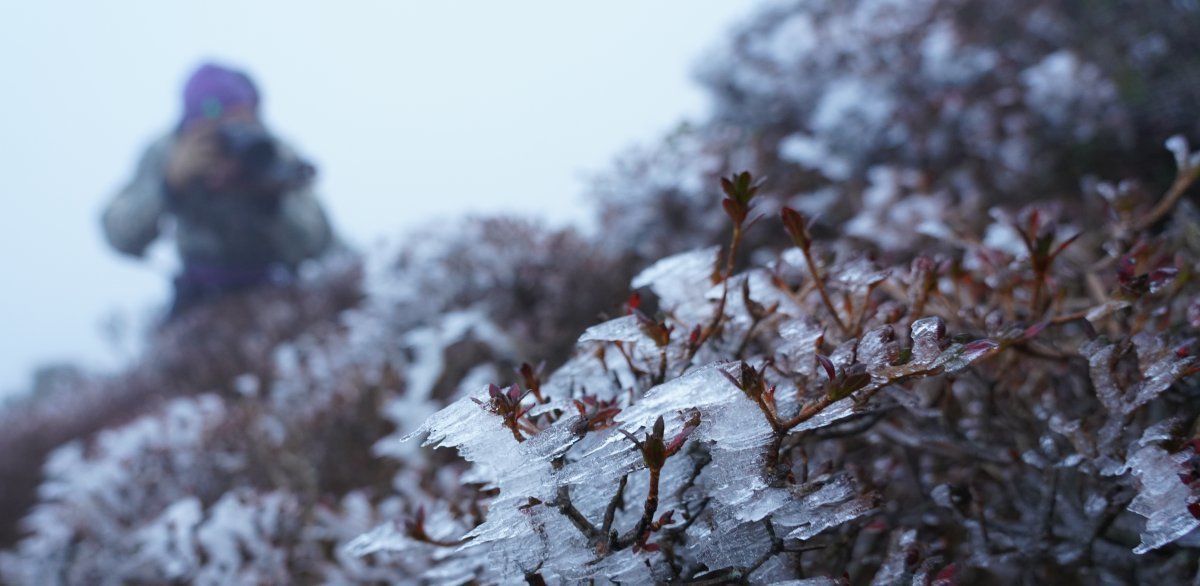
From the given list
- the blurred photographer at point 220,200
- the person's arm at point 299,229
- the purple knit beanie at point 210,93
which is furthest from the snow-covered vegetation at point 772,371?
the purple knit beanie at point 210,93

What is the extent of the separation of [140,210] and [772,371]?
6.81 meters

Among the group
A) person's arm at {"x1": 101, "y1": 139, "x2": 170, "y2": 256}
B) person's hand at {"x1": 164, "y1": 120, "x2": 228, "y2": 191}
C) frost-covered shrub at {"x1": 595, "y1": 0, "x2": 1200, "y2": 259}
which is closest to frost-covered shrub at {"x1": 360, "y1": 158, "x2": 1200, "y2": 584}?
frost-covered shrub at {"x1": 595, "y1": 0, "x2": 1200, "y2": 259}

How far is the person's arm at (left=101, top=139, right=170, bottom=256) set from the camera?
6.28 meters

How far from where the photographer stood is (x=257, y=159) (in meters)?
6.17

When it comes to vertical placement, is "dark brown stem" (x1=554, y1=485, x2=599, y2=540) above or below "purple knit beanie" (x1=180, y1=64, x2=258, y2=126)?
below

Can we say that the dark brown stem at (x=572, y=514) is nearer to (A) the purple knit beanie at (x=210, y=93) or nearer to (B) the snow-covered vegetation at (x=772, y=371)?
(B) the snow-covered vegetation at (x=772, y=371)

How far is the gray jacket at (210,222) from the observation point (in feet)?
20.7

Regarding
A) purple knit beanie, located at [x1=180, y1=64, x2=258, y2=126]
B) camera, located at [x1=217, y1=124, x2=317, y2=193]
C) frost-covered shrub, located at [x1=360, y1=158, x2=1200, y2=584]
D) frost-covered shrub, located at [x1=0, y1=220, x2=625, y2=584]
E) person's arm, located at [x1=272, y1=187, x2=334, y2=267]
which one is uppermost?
purple knit beanie, located at [x1=180, y1=64, x2=258, y2=126]

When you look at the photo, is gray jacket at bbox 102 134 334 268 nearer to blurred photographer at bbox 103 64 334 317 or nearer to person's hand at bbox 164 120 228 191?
blurred photographer at bbox 103 64 334 317

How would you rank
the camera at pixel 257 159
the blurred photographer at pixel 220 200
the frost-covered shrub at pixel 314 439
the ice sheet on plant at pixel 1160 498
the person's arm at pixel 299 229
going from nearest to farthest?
the ice sheet on plant at pixel 1160 498
the frost-covered shrub at pixel 314 439
the camera at pixel 257 159
the blurred photographer at pixel 220 200
the person's arm at pixel 299 229

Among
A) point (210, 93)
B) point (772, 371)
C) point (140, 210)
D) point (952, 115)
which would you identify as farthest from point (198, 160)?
point (772, 371)

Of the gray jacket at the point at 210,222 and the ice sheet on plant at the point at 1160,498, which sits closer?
the ice sheet on plant at the point at 1160,498

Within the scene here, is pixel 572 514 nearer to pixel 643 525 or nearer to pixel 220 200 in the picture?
pixel 643 525

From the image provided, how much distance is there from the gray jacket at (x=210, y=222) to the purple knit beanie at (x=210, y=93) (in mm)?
435
